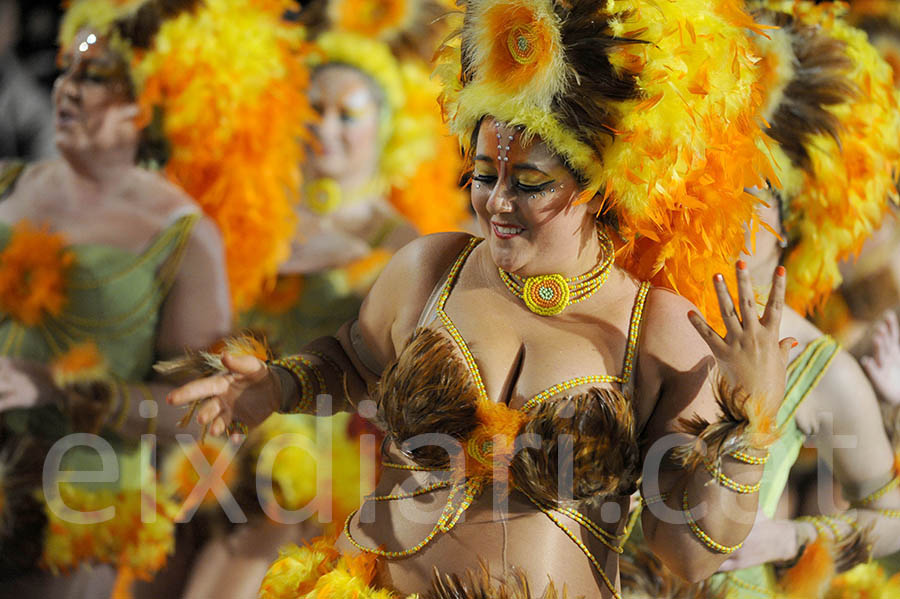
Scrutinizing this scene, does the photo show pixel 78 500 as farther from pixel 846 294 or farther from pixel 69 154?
pixel 846 294

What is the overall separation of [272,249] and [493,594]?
5.97 ft

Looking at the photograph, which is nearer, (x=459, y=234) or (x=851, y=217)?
(x=459, y=234)

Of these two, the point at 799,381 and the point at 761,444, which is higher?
the point at 761,444

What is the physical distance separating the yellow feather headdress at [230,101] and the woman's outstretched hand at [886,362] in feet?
6.10

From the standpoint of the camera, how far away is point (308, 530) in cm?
302

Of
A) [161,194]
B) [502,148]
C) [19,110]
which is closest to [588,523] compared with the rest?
[502,148]

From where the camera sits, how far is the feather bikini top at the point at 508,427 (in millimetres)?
1431

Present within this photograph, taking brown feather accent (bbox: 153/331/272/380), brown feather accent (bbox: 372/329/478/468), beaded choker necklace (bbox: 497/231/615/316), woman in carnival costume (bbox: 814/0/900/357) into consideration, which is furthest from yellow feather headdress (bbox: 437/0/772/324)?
woman in carnival costume (bbox: 814/0/900/357)

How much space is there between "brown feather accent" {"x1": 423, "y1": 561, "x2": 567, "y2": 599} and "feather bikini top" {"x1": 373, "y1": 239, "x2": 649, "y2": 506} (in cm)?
13

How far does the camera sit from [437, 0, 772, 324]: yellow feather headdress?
1442 millimetres

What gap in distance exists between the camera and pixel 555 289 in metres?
1.54

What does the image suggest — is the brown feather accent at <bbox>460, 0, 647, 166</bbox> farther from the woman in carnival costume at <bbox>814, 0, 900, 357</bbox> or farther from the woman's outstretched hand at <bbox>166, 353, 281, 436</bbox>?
the woman in carnival costume at <bbox>814, 0, 900, 357</bbox>

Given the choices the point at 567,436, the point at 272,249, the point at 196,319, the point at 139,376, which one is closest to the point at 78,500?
the point at 139,376

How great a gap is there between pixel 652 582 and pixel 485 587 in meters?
0.93
